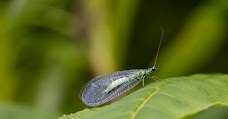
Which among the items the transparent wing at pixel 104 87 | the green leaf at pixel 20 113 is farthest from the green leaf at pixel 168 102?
the green leaf at pixel 20 113

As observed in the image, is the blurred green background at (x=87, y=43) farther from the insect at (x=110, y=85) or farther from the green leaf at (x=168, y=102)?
the green leaf at (x=168, y=102)

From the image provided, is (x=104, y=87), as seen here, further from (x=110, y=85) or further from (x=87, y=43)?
(x=87, y=43)

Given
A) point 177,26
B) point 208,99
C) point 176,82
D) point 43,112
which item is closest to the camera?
point 208,99

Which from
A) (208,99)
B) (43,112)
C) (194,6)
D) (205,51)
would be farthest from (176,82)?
(194,6)

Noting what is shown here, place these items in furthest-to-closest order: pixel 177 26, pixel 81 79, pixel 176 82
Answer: pixel 177 26 < pixel 81 79 < pixel 176 82

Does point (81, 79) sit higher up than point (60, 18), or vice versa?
point (60, 18)

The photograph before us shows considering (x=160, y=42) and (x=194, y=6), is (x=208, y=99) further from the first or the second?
(x=194, y=6)

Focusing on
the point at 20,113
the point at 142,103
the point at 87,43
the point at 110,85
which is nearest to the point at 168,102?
the point at 142,103

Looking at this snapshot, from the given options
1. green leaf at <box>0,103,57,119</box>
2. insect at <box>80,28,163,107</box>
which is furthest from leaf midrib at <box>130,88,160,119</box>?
green leaf at <box>0,103,57,119</box>
